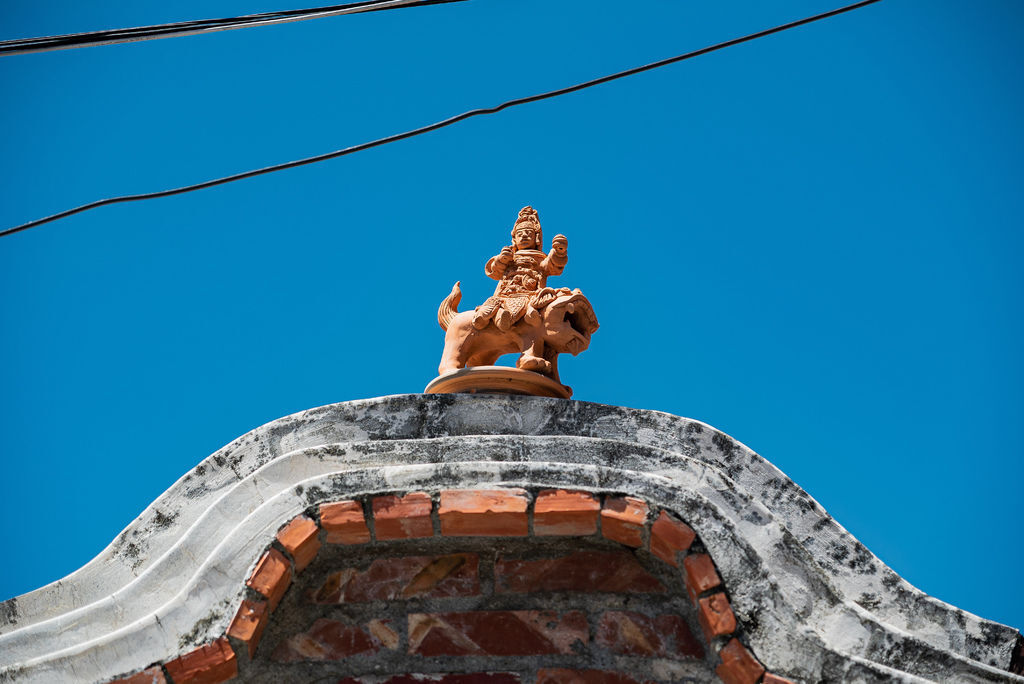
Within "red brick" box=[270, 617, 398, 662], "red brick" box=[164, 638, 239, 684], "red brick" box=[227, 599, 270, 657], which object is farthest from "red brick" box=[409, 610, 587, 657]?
"red brick" box=[164, 638, 239, 684]

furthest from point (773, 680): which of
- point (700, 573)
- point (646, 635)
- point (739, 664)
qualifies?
point (646, 635)

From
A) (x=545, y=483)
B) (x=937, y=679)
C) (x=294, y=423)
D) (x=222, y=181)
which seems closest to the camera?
(x=937, y=679)

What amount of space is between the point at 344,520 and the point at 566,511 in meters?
0.78

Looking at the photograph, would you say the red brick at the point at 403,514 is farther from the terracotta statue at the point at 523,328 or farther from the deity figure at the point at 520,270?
the deity figure at the point at 520,270

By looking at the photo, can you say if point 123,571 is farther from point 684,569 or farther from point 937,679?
point 937,679

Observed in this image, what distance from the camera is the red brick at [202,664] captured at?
3824mm

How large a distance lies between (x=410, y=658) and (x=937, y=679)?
5.91ft

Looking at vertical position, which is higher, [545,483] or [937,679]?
[545,483]

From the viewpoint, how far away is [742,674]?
374 centimetres

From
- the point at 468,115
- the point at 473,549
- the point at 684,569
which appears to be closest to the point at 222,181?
the point at 468,115

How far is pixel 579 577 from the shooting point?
418 cm

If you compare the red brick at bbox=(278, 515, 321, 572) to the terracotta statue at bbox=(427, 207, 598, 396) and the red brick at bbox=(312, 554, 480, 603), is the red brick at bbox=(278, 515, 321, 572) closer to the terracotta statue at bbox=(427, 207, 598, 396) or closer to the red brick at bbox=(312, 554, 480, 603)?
the red brick at bbox=(312, 554, 480, 603)

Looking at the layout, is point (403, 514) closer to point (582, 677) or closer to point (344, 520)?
point (344, 520)

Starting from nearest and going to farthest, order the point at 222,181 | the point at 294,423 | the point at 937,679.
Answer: the point at 937,679 < the point at 294,423 < the point at 222,181
